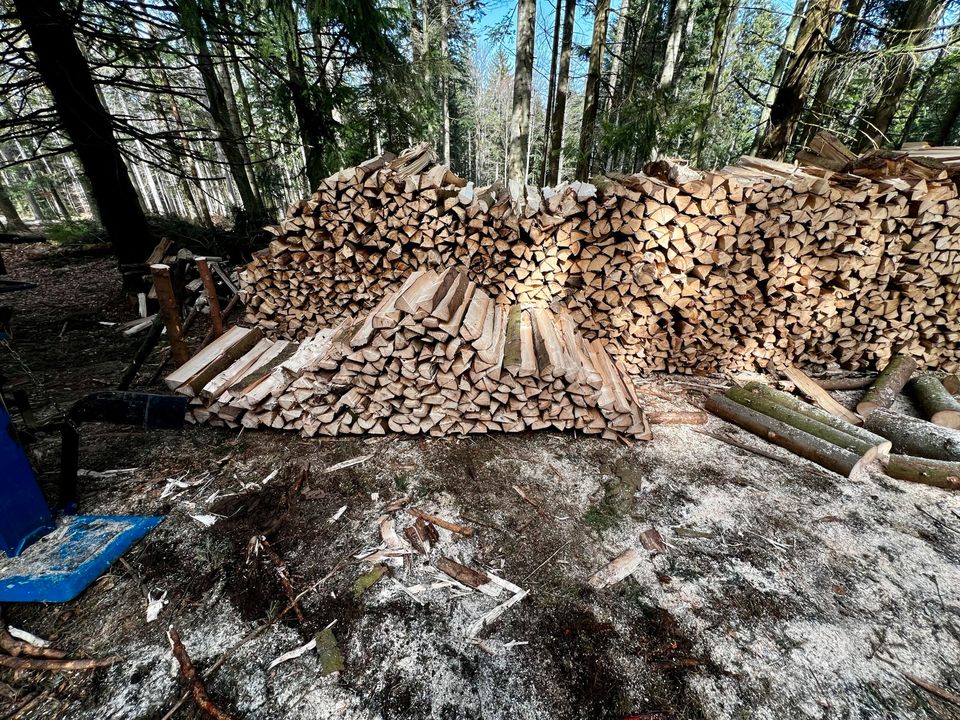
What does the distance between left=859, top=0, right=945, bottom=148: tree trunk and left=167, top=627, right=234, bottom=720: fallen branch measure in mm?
8228

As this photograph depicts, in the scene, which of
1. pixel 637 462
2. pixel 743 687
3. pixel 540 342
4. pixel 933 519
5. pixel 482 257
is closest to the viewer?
pixel 743 687

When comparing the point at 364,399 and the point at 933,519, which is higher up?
the point at 364,399

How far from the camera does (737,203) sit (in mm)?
4098

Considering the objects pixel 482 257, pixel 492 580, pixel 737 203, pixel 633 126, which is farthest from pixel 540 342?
pixel 633 126

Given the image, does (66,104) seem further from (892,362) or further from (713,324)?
(892,362)

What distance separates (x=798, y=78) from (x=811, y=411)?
15.0 ft

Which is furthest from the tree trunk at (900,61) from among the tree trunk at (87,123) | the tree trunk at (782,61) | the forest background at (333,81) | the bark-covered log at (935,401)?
the tree trunk at (87,123)

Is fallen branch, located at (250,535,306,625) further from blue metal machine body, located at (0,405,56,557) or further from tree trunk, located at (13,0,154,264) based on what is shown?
tree trunk, located at (13,0,154,264)

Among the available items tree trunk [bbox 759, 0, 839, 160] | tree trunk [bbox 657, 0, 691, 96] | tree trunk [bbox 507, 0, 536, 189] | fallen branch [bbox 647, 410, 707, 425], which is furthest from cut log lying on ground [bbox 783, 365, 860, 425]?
tree trunk [bbox 657, 0, 691, 96]

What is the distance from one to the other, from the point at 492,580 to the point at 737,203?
4350 mm

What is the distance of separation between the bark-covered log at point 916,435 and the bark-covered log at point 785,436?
778mm

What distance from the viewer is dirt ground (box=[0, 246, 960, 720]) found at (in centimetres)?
198

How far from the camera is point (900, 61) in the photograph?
5.14 m

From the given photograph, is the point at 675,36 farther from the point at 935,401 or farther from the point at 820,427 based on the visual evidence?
the point at 820,427
